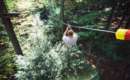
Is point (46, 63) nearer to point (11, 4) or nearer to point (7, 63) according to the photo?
point (7, 63)

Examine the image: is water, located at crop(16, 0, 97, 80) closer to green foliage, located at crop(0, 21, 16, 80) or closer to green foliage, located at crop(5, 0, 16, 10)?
green foliage, located at crop(0, 21, 16, 80)

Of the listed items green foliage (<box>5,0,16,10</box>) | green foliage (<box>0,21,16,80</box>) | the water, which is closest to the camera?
the water

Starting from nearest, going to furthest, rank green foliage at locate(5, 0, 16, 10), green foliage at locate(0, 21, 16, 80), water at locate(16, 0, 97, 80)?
water at locate(16, 0, 97, 80) < green foliage at locate(0, 21, 16, 80) < green foliage at locate(5, 0, 16, 10)

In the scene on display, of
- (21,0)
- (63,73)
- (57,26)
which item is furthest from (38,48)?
(21,0)

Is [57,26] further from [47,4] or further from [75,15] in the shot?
[47,4]

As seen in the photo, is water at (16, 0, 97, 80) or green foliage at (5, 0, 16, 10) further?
green foliage at (5, 0, 16, 10)

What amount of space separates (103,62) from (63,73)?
1.45 m

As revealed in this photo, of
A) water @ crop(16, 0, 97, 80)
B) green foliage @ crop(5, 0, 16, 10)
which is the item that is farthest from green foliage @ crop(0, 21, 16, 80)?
green foliage @ crop(5, 0, 16, 10)

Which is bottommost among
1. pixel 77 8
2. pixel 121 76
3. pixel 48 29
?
pixel 121 76

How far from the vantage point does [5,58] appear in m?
6.72

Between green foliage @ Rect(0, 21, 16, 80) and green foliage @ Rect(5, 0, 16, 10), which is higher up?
green foliage @ Rect(5, 0, 16, 10)

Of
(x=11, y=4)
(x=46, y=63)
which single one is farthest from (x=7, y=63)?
(x=11, y=4)

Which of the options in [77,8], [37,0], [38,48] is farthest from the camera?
[37,0]

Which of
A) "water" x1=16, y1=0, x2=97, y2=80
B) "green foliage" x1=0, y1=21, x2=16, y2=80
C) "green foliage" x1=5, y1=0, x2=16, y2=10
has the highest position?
"green foliage" x1=5, y1=0, x2=16, y2=10
